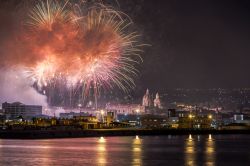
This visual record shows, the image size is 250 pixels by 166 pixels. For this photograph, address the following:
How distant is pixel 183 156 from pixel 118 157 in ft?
20.1

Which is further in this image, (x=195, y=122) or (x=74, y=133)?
(x=195, y=122)

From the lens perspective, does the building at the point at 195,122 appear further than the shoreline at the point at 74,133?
Yes

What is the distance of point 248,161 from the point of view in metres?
47.0

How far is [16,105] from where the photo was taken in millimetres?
195500

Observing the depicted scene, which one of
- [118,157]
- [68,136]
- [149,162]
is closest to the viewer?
[149,162]

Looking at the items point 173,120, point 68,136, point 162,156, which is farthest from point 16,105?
point 162,156

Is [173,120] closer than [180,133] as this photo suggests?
No

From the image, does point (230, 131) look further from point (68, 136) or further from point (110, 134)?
point (68, 136)

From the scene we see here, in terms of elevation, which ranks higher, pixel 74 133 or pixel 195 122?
pixel 195 122

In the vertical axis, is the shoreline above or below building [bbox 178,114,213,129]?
below

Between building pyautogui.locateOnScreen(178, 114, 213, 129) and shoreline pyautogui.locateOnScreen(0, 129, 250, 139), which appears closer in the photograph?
shoreline pyautogui.locateOnScreen(0, 129, 250, 139)

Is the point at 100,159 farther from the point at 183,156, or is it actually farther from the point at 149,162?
the point at 183,156

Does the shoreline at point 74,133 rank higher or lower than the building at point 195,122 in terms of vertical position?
lower

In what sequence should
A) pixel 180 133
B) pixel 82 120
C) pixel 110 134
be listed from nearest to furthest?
1. pixel 110 134
2. pixel 180 133
3. pixel 82 120
